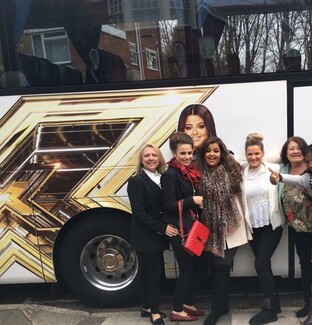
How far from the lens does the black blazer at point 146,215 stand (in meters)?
3.99

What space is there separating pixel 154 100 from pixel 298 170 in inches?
54.7

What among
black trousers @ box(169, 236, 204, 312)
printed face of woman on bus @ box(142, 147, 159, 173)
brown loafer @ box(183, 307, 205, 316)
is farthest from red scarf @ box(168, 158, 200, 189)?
brown loafer @ box(183, 307, 205, 316)

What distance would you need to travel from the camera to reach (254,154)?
4031mm

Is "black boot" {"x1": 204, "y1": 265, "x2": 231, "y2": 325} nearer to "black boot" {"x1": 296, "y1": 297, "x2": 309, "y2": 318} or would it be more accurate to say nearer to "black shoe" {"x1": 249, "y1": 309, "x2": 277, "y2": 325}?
"black shoe" {"x1": 249, "y1": 309, "x2": 277, "y2": 325}

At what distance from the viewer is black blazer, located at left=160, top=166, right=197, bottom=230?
392 centimetres

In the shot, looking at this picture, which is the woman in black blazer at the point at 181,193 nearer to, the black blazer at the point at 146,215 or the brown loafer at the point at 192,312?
the black blazer at the point at 146,215

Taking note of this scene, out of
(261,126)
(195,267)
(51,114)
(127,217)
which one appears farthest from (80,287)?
(261,126)

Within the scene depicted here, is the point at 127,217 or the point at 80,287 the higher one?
the point at 127,217

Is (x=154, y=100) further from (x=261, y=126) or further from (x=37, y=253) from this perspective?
(x=37, y=253)

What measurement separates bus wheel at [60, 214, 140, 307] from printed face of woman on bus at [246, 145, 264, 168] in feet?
4.50

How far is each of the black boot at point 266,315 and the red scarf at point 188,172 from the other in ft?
3.97

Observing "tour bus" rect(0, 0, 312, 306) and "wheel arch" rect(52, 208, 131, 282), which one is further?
"wheel arch" rect(52, 208, 131, 282)

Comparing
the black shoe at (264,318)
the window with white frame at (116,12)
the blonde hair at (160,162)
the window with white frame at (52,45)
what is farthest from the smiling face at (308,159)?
the window with white frame at (52,45)

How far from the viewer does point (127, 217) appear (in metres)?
4.50
